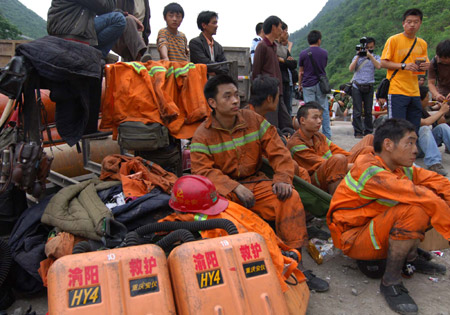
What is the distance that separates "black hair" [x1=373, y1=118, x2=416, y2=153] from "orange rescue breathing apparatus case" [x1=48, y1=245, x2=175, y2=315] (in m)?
1.84

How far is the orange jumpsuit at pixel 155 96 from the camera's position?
3.55 meters

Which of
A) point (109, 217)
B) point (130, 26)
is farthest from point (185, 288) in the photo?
point (130, 26)

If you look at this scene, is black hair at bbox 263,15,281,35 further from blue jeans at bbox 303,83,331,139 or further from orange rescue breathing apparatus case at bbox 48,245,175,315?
orange rescue breathing apparatus case at bbox 48,245,175,315

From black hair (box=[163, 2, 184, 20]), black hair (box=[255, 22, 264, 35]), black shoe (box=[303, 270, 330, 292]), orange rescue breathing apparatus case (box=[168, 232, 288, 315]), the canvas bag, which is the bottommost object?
black shoe (box=[303, 270, 330, 292])

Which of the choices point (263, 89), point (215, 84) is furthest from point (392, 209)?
point (263, 89)

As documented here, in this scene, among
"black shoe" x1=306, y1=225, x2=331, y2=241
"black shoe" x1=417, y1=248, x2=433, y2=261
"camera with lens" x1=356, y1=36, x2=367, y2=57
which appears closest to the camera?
"black shoe" x1=417, y1=248, x2=433, y2=261

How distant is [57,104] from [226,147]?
1.45 metres

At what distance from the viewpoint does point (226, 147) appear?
10.3ft

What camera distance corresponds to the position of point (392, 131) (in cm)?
273

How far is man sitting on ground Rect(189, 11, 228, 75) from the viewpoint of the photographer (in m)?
5.24

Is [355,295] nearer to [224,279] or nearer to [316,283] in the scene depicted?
[316,283]

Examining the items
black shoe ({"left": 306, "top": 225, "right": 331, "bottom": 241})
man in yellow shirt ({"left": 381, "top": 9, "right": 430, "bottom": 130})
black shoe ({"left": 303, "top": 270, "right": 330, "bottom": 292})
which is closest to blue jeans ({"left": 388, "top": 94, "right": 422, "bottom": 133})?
man in yellow shirt ({"left": 381, "top": 9, "right": 430, "bottom": 130})

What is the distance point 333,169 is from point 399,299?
1346mm

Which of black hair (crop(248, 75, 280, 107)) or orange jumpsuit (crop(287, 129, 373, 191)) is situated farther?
black hair (crop(248, 75, 280, 107))
